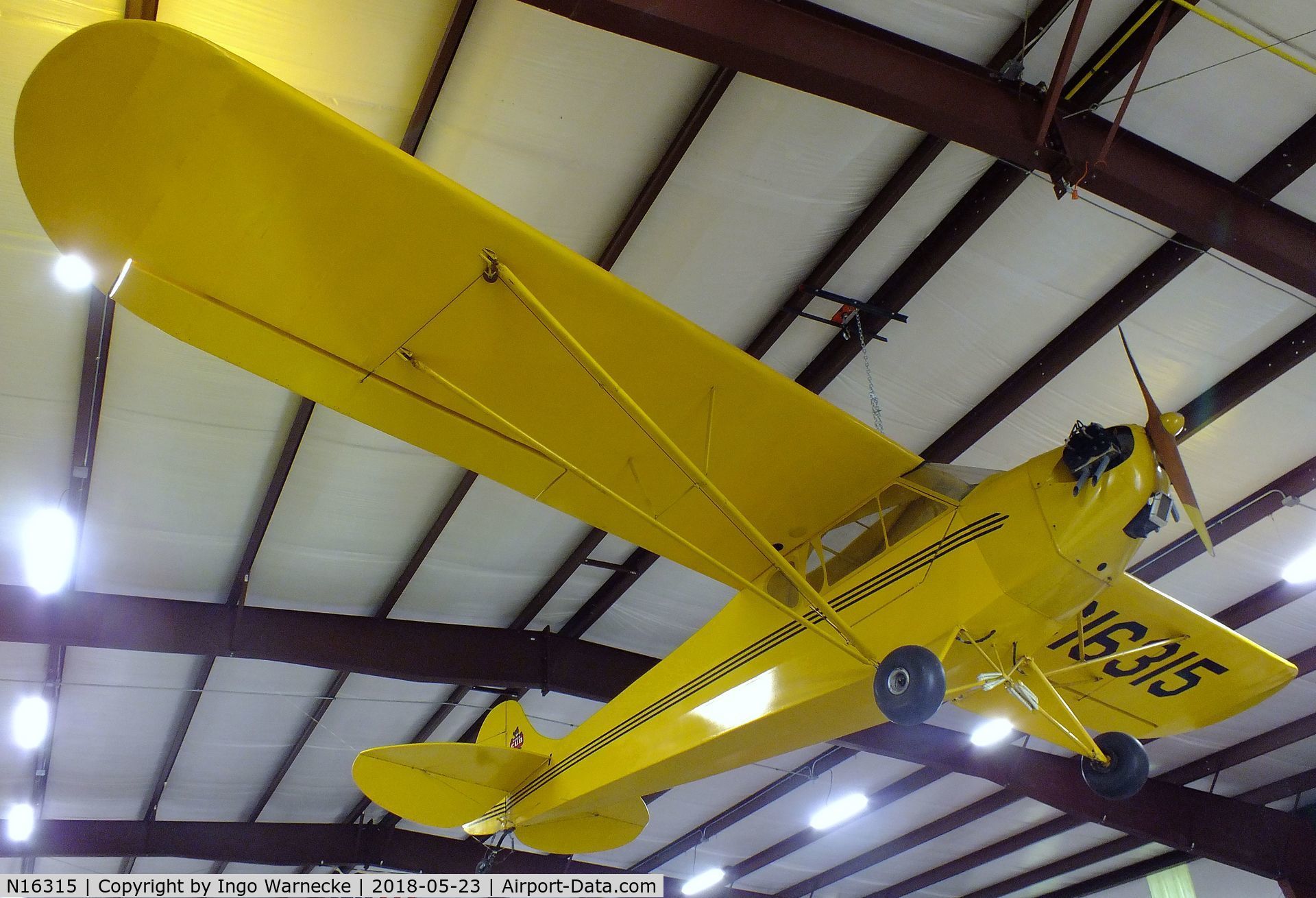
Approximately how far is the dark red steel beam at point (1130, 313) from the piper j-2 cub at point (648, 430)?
1881 millimetres

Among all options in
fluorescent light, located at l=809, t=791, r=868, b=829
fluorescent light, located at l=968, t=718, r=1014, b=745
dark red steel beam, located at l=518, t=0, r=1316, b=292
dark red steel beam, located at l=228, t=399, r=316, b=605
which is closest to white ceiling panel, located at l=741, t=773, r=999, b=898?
fluorescent light, located at l=809, t=791, r=868, b=829

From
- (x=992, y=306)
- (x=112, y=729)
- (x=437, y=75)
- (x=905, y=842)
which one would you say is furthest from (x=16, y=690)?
(x=905, y=842)

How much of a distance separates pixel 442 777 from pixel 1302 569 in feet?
23.5

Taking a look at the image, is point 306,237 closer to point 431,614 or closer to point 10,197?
point 10,197

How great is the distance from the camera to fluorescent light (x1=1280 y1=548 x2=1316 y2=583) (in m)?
7.38

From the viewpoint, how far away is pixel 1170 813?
10609 millimetres

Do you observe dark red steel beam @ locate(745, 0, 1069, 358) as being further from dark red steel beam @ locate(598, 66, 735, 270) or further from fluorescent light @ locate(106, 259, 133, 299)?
fluorescent light @ locate(106, 259, 133, 299)

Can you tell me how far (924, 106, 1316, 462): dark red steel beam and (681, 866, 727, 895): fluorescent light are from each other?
8.76 m

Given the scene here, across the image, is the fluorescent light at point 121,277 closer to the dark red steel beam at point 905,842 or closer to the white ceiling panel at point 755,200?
the white ceiling panel at point 755,200

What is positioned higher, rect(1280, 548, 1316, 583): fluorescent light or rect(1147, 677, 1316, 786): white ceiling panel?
rect(1280, 548, 1316, 583): fluorescent light

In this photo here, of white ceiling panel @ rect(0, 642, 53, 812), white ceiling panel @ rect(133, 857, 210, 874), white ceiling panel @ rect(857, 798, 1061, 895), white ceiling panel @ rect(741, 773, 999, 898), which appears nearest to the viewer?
white ceiling panel @ rect(0, 642, 53, 812)

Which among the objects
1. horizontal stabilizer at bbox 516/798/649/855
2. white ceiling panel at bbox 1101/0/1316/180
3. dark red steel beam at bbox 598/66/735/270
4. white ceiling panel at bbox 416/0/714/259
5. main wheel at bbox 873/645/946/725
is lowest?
main wheel at bbox 873/645/946/725

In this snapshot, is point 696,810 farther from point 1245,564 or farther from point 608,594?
point 1245,564

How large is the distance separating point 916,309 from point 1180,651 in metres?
2.57
